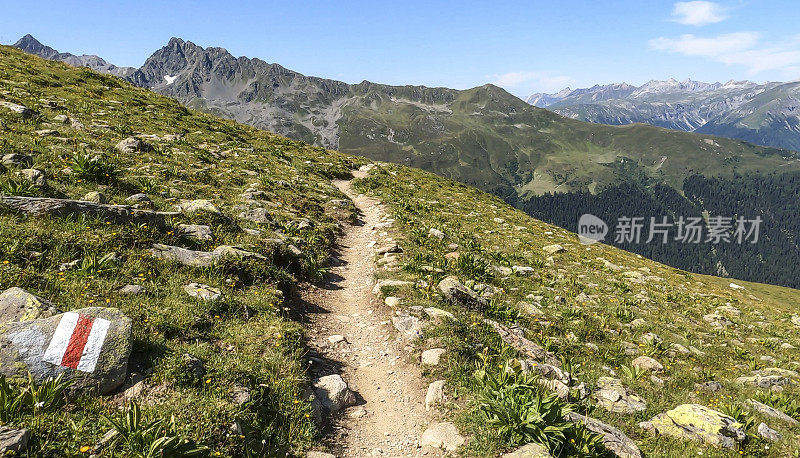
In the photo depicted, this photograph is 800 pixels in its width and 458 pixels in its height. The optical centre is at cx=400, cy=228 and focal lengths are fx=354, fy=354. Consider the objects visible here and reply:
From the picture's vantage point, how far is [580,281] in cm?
1920

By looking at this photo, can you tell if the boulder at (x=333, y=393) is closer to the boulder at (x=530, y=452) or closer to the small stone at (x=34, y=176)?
the boulder at (x=530, y=452)

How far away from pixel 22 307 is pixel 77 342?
60.8 inches

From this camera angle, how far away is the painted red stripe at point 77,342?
523 centimetres

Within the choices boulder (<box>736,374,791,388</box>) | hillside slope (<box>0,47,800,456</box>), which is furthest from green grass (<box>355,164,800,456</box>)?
boulder (<box>736,374,791,388</box>)

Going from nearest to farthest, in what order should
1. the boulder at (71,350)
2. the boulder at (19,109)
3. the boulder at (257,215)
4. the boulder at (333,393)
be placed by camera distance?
the boulder at (71,350) → the boulder at (333,393) → the boulder at (257,215) → the boulder at (19,109)

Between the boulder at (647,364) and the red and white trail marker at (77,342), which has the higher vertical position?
the red and white trail marker at (77,342)

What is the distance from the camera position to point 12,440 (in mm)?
3988

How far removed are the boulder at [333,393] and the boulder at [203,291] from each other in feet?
11.2

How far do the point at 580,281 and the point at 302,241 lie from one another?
1471cm

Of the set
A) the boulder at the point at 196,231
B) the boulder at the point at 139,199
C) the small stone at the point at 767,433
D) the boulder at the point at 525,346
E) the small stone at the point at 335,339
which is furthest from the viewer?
the boulder at the point at 139,199

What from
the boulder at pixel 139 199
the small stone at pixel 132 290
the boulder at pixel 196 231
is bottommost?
the small stone at pixel 132 290

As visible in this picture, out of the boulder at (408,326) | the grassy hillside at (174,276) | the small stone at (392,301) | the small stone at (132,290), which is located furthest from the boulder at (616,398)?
the small stone at (132,290)

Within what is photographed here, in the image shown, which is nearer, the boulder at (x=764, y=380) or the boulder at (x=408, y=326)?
the boulder at (x=408, y=326)

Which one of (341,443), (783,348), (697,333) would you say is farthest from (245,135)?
(783,348)
